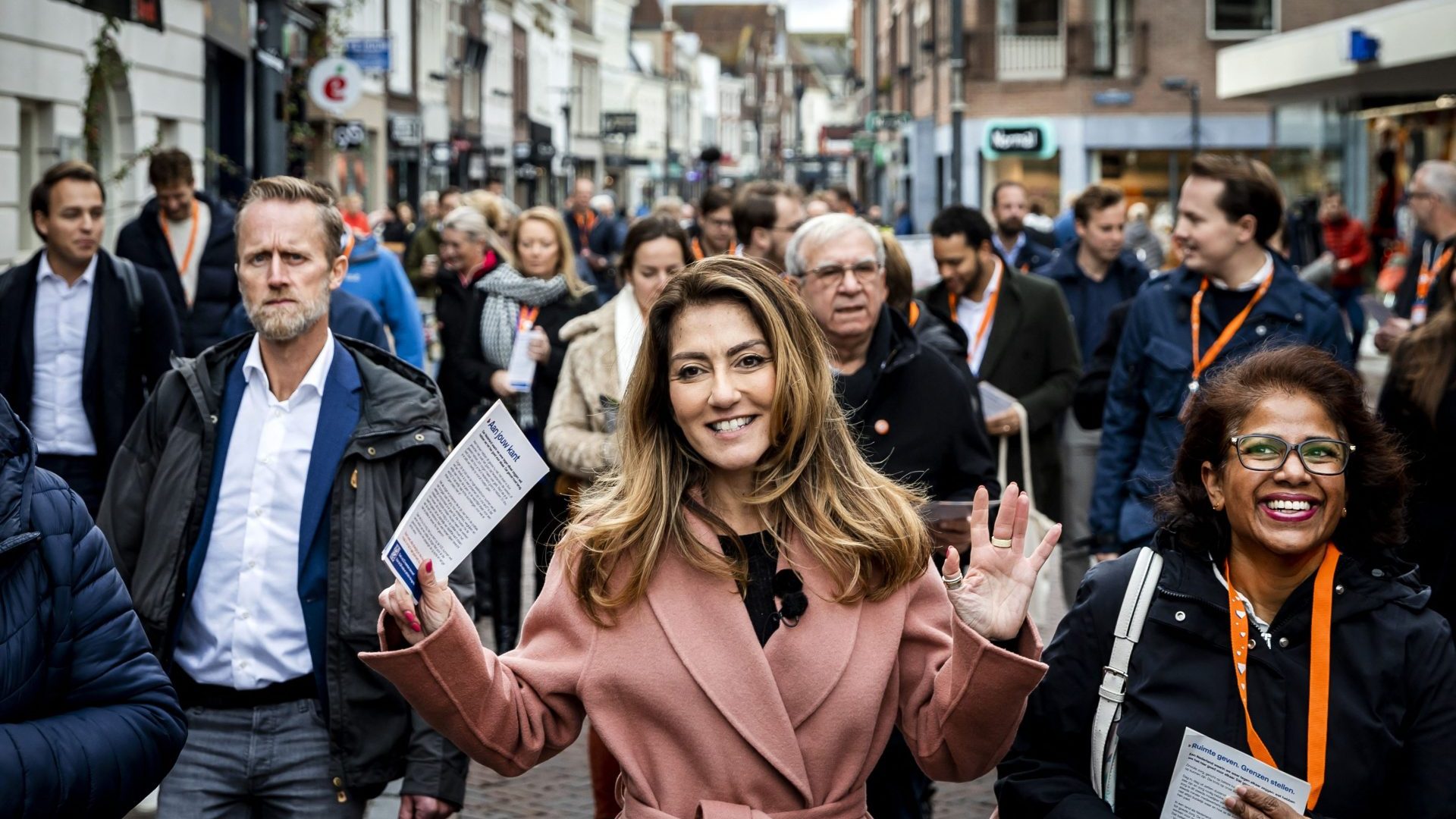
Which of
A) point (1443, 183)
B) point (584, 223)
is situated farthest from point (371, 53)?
point (1443, 183)

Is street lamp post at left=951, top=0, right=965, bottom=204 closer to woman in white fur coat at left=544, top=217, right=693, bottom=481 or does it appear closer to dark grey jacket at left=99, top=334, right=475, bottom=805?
woman in white fur coat at left=544, top=217, right=693, bottom=481

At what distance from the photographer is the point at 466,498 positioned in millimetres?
3225

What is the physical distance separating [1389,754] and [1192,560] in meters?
0.48

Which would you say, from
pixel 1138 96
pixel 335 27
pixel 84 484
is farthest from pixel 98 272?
pixel 1138 96

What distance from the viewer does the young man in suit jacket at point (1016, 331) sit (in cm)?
792

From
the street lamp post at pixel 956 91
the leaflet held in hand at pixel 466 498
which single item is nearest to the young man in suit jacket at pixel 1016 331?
the leaflet held in hand at pixel 466 498

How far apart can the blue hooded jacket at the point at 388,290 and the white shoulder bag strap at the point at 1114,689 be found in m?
6.28

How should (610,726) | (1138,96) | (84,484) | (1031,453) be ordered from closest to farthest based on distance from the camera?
(610,726) < (84,484) < (1031,453) < (1138,96)

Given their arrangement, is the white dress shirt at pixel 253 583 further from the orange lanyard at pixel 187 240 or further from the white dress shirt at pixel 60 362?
the orange lanyard at pixel 187 240

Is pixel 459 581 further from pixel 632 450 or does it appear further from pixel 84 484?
pixel 84 484

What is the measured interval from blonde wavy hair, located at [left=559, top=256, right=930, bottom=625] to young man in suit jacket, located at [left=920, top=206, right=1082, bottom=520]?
4438mm

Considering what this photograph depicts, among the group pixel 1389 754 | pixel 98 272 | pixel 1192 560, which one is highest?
pixel 98 272

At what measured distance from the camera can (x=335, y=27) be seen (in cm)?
1997

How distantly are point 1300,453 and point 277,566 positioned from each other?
2125mm
